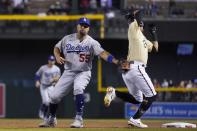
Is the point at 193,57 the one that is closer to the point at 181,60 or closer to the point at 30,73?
the point at 181,60

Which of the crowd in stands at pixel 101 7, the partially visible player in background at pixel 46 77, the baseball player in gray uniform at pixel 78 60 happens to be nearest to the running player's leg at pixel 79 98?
the baseball player in gray uniform at pixel 78 60

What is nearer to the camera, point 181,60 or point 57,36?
point 57,36

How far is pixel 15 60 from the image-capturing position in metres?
23.8

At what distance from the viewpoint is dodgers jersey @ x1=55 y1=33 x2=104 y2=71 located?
10281 millimetres

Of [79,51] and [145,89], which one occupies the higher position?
[79,51]

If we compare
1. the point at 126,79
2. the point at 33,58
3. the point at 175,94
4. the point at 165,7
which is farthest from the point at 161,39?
the point at 126,79

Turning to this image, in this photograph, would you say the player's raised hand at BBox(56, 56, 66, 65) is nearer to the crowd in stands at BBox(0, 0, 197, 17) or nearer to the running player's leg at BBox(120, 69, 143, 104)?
the running player's leg at BBox(120, 69, 143, 104)

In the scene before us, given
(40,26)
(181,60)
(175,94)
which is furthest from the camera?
(181,60)

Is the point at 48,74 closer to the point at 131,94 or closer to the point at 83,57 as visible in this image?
the point at 131,94

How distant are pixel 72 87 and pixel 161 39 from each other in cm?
1280

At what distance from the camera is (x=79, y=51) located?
33.7 ft

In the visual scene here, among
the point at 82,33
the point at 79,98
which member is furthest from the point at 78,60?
the point at 79,98

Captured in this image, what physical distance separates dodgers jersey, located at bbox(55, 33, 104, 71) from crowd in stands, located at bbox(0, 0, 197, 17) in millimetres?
12001

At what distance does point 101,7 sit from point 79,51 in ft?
42.0
